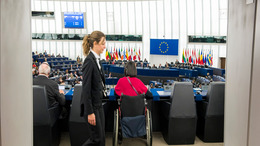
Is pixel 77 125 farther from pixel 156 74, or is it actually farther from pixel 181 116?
pixel 156 74

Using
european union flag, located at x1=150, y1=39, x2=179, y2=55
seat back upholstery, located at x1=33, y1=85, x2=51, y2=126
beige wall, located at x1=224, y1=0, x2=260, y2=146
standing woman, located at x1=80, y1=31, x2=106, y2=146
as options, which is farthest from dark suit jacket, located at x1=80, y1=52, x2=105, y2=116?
european union flag, located at x1=150, y1=39, x2=179, y2=55

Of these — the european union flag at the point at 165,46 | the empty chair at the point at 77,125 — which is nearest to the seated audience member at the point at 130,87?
the empty chair at the point at 77,125

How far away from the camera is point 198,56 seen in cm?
1961

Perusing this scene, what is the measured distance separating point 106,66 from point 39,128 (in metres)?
11.8

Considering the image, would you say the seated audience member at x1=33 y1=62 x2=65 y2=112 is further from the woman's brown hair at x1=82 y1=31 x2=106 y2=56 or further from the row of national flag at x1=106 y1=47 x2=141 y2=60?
the row of national flag at x1=106 y1=47 x2=141 y2=60

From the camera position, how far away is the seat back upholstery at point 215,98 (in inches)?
155

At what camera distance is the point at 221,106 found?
4.02m

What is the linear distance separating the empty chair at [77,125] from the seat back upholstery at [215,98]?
2.03 meters

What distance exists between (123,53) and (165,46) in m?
5.44

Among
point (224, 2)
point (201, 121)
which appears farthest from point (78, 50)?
point (201, 121)

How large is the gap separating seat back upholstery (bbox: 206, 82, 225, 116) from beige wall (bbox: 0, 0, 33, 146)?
2845mm

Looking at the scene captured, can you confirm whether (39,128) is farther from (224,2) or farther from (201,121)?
(224,2)

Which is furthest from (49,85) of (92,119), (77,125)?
(92,119)

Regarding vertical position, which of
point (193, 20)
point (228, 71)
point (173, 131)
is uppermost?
point (193, 20)
